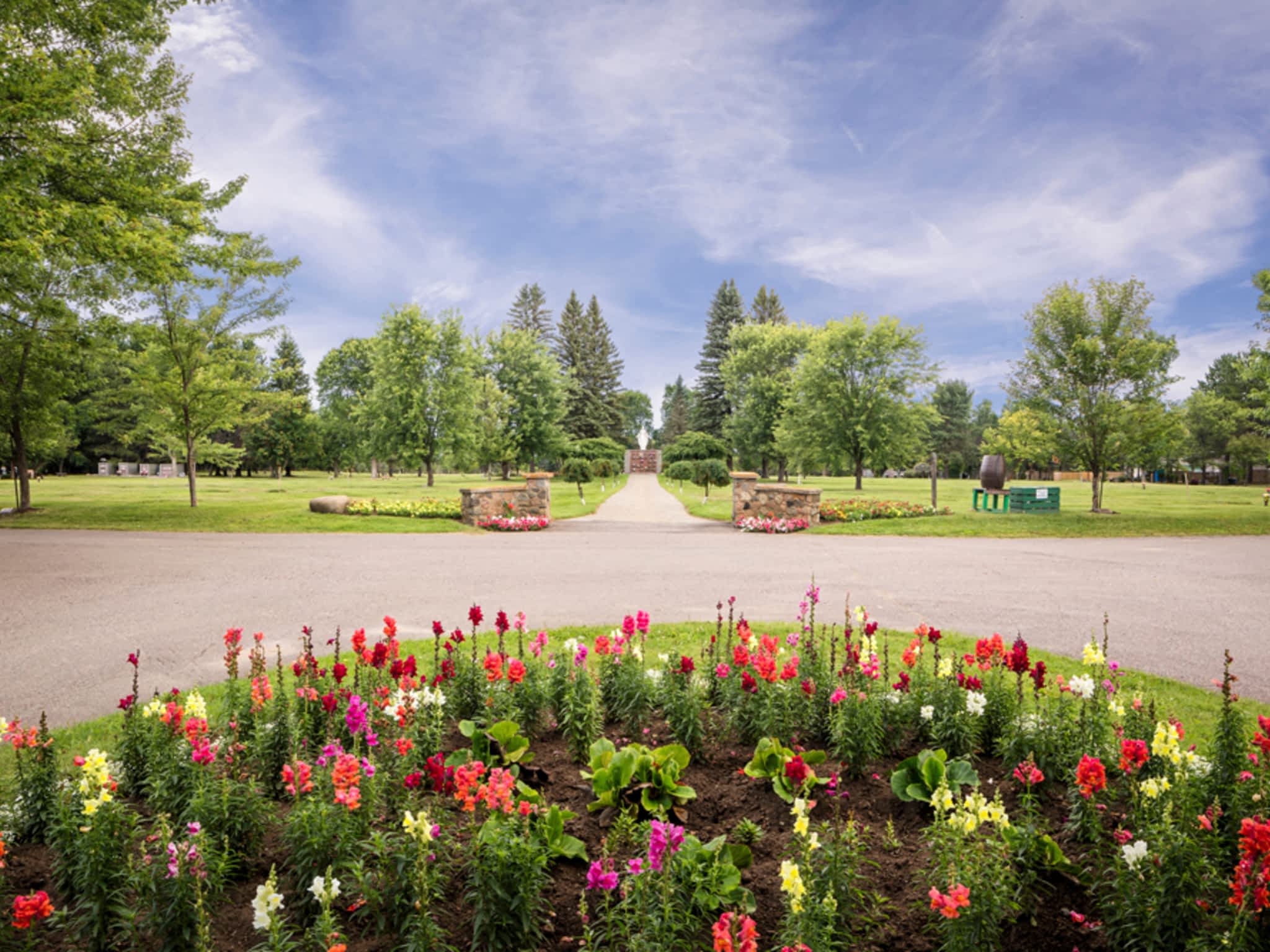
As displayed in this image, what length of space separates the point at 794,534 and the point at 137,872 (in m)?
14.2

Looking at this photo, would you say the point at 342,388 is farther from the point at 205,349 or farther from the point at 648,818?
the point at 648,818

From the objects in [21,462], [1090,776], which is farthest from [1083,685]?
[21,462]

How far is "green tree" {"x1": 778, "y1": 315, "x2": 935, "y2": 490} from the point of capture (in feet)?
99.2

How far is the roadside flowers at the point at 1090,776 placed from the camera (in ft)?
7.77

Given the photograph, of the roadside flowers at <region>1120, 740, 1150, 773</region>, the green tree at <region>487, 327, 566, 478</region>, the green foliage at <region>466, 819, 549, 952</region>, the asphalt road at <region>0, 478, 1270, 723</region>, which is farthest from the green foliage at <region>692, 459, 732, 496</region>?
the green foliage at <region>466, 819, 549, 952</region>

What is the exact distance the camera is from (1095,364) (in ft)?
59.2

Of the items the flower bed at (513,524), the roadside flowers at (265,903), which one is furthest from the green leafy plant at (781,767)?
the flower bed at (513,524)

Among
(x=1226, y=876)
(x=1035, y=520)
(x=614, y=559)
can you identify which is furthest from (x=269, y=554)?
(x=1035, y=520)

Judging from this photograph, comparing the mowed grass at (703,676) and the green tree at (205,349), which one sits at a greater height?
the green tree at (205,349)

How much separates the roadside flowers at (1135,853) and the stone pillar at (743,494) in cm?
1478

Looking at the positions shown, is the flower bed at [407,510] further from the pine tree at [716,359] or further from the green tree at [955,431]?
the green tree at [955,431]

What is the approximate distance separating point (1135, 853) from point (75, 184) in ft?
55.1

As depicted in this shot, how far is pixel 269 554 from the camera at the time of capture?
38.1ft

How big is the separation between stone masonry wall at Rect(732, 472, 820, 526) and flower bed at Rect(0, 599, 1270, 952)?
12606mm
